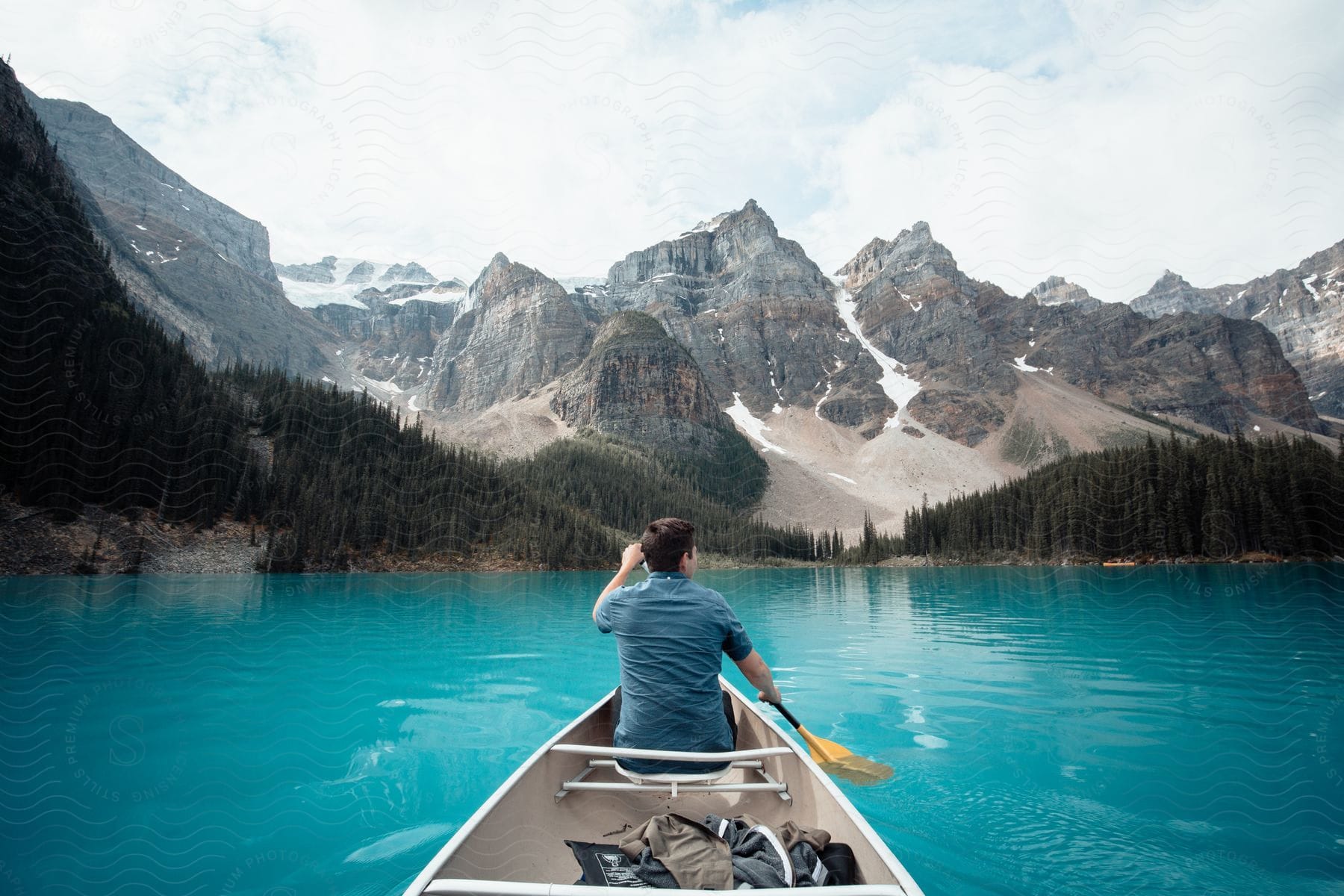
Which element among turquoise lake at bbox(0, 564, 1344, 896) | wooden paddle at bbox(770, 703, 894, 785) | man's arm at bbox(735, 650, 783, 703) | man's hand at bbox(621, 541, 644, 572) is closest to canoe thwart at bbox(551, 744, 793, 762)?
man's arm at bbox(735, 650, 783, 703)

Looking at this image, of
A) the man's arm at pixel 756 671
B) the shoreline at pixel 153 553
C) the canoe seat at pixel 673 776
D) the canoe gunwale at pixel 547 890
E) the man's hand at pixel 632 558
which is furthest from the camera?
the shoreline at pixel 153 553

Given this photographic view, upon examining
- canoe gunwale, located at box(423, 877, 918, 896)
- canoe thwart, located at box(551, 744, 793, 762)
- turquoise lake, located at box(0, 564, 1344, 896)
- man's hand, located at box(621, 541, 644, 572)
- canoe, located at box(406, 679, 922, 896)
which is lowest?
turquoise lake, located at box(0, 564, 1344, 896)

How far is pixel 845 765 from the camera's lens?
8727 mm

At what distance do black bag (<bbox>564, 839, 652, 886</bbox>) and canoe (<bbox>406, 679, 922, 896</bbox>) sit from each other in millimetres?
276

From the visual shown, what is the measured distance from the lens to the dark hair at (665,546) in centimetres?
548

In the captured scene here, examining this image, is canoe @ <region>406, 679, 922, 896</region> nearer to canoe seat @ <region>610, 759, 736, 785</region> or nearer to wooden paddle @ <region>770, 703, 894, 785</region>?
canoe seat @ <region>610, 759, 736, 785</region>

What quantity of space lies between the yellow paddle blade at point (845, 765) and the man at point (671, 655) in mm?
3244

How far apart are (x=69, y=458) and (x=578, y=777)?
84.2 metres

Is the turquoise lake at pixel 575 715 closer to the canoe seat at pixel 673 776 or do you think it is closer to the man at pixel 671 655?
the canoe seat at pixel 673 776

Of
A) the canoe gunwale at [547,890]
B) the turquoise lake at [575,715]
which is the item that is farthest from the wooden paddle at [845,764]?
the canoe gunwale at [547,890]

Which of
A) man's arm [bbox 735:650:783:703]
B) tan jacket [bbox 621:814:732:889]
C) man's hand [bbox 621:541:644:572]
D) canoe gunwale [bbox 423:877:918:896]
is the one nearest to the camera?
canoe gunwale [bbox 423:877:918:896]

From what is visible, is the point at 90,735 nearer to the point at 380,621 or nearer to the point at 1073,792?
the point at 1073,792

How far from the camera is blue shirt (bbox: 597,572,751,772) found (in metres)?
5.18

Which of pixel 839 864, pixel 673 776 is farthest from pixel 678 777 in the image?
pixel 839 864
